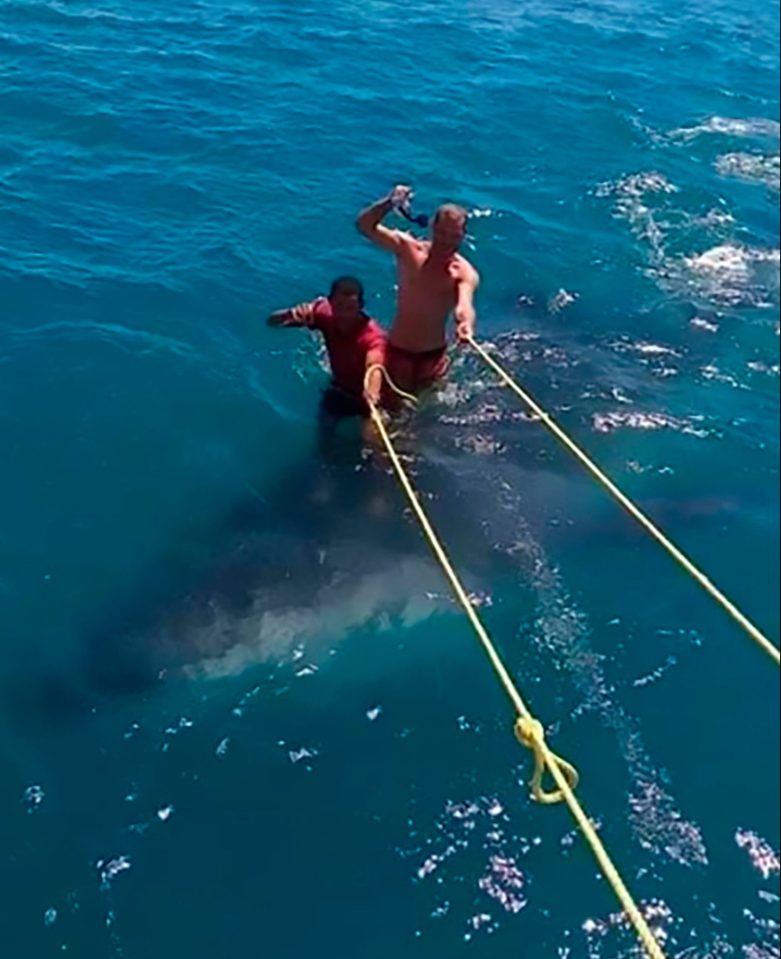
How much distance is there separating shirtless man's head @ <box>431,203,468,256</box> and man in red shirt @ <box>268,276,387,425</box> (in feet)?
2.27

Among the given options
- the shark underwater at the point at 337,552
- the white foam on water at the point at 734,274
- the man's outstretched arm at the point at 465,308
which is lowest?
the shark underwater at the point at 337,552

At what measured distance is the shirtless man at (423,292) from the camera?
9.55 metres

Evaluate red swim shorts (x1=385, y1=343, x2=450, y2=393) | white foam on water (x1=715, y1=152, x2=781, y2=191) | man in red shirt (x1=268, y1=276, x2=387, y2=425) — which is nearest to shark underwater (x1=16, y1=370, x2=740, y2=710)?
red swim shorts (x1=385, y1=343, x2=450, y2=393)

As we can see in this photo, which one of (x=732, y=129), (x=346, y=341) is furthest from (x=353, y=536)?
(x=732, y=129)

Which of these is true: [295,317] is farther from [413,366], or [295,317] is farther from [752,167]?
[752,167]

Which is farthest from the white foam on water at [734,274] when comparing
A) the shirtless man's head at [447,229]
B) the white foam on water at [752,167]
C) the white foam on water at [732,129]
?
the shirtless man's head at [447,229]

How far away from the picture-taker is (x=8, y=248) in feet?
40.5

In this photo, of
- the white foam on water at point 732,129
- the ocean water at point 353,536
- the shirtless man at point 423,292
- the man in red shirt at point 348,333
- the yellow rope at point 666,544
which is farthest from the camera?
the white foam on water at point 732,129

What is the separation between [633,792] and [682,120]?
12.2 metres

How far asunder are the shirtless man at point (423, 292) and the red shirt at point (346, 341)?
0.22m

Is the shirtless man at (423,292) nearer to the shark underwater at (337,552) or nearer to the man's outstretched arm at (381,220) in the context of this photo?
the man's outstretched arm at (381,220)

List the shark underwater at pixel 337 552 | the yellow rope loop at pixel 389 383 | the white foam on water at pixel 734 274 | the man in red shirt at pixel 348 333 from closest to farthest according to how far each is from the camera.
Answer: the shark underwater at pixel 337 552
the man in red shirt at pixel 348 333
the yellow rope loop at pixel 389 383
the white foam on water at pixel 734 274

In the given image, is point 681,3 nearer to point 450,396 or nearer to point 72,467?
point 450,396

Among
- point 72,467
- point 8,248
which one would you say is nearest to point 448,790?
point 72,467
